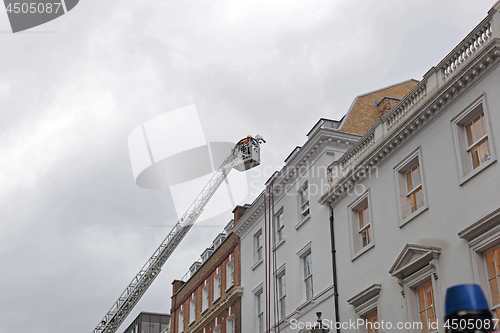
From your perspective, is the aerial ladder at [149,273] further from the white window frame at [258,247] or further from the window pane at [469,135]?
the window pane at [469,135]

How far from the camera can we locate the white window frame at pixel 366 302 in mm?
19562

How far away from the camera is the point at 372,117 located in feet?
93.4

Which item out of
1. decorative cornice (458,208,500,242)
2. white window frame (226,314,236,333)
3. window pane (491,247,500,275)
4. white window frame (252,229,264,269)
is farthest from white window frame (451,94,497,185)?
white window frame (226,314,236,333)

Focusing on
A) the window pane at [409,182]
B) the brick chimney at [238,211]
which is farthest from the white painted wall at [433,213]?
the brick chimney at [238,211]

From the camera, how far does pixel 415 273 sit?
17.6 metres

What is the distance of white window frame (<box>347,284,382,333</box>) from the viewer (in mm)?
19562

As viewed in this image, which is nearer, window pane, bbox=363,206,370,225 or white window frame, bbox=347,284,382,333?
white window frame, bbox=347,284,382,333

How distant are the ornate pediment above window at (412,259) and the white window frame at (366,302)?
1.37 m

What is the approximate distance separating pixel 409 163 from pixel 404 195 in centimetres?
111

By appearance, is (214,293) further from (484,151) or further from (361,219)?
(484,151)

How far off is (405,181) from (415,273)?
3601mm

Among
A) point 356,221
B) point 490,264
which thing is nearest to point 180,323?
point 356,221

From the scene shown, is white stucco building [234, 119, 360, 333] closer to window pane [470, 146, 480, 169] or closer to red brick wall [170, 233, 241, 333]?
red brick wall [170, 233, 241, 333]

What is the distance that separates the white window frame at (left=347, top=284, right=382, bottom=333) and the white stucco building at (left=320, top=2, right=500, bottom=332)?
4cm
